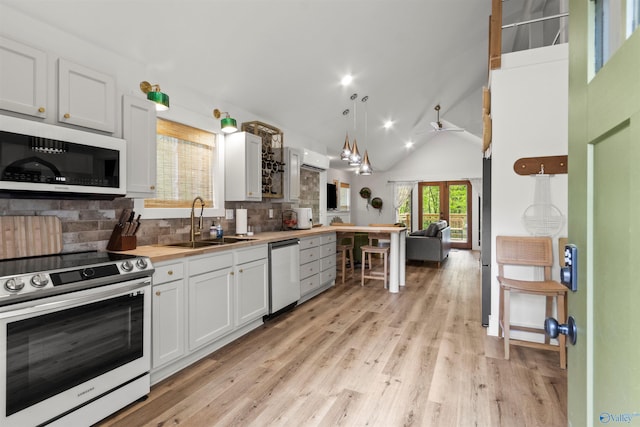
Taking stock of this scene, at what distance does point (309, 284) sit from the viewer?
4246 millimetres

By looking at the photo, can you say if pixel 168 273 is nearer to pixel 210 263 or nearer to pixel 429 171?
pixel 210 263

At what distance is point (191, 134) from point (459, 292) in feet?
13.7

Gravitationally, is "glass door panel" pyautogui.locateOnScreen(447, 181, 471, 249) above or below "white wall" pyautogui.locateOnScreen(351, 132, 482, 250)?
below

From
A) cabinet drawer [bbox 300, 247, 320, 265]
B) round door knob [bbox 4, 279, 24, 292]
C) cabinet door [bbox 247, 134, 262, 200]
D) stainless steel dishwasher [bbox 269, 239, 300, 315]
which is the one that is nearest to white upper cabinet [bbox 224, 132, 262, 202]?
cabinet door [bbox 247, 134, 262, 200]

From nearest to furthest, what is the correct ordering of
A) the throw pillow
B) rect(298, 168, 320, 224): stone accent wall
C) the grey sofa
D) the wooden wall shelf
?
the wooden wall shelf < rect(298, 168, 320, 224): stone accent wall < the grey sofa < the throw pillow

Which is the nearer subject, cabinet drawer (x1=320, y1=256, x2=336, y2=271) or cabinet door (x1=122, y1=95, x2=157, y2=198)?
cabinet door (x1=122, y1=95, x2=157, y2=198)

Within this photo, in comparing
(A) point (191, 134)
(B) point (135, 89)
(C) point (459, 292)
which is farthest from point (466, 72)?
(B) point (135, 89)

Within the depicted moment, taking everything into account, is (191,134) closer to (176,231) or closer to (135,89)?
(135,89)

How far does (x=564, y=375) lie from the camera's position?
93.9 inches

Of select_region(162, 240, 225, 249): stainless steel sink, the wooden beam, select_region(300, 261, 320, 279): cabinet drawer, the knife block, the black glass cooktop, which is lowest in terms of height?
select_region(300, 261, 320, 279): cabinet drawer

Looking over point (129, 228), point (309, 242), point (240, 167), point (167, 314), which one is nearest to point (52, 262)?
point (129, 228)

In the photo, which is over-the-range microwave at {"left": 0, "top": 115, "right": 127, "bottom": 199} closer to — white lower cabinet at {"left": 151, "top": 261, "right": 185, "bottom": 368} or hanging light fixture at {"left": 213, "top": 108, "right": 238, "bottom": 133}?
white lower cabinet at {"left": 151, "top": 261, "right": 185, "bottom": 368}

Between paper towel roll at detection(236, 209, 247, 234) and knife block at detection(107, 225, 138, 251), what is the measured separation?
140 centimetres

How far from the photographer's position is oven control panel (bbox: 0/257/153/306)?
1.49m
